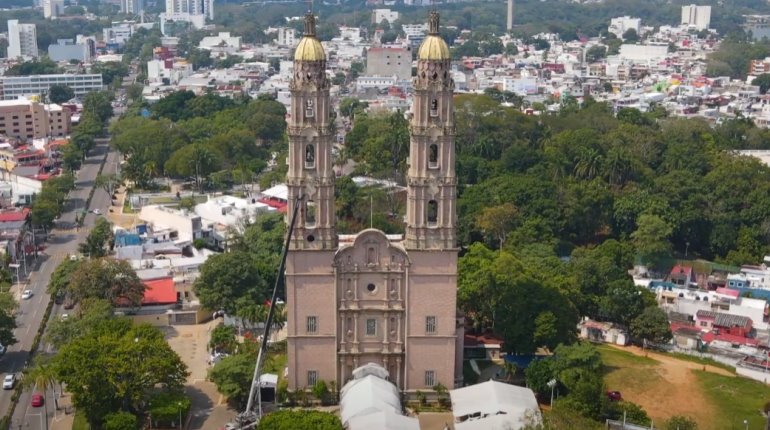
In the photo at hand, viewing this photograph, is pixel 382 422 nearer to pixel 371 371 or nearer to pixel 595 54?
pixel 371 371

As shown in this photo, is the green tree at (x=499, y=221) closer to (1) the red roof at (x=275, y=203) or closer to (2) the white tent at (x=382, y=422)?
(1) the red roof at (x=275, y=203)

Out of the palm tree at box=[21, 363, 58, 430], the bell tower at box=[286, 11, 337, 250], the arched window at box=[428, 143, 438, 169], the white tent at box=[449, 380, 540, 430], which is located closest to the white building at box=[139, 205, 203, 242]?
the palm tree at box=[21, 363, 58, 430]

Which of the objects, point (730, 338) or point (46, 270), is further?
point (46, 270)

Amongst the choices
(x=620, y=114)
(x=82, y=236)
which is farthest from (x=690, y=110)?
(x=82, y=236)

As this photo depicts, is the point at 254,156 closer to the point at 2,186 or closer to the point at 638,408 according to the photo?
the point at 2,186

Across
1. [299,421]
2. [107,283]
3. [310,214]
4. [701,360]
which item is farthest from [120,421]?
[701,360]

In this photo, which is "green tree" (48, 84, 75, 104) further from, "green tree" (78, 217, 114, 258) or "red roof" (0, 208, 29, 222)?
"green tree" (78, 217, 114, 258)
